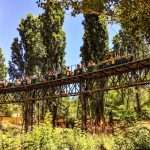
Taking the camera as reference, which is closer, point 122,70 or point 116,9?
point 116,9

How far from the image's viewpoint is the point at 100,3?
40.1 ft

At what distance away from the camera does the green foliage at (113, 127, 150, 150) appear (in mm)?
13445

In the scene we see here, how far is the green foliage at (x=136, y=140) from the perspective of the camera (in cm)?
1345

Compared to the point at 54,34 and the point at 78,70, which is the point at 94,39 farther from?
the point at 78,70

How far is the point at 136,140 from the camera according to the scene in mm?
13727

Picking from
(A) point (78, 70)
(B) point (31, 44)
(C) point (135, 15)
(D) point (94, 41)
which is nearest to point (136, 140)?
(C) point (135, 15)

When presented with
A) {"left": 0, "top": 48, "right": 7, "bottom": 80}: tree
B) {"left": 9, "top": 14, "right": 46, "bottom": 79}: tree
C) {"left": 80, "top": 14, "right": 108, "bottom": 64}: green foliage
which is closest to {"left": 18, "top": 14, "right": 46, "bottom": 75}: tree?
{"left": 9, "top": 14, "right": 46, "bottom": 79}: tree

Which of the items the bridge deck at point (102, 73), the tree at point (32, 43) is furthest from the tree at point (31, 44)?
the bridge deck at point (102, 73)

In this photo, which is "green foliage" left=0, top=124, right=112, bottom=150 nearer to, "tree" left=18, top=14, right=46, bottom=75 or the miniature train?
the miniature train

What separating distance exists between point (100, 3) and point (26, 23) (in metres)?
50.7

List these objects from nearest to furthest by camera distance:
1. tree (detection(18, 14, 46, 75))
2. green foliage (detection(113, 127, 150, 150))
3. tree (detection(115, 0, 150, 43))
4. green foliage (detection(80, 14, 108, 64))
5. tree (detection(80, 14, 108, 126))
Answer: tree (detection(115, 0, 150, 43)) → green foliage (detection(113, 127, 150, 150)) → tree (detection(80, 14, 108, 126)) → green foliage (detection(80, 14, 108, 64)) → tree (detection(18, 14, 46, 75))

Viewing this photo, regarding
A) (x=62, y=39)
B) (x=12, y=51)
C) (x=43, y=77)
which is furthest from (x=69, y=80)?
(x=12, y=51)

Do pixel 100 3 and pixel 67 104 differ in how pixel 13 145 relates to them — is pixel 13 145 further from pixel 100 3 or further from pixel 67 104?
pixel 67 104

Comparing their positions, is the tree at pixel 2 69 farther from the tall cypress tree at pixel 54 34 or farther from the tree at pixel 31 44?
the tall cypress tree at pixel 54 34
